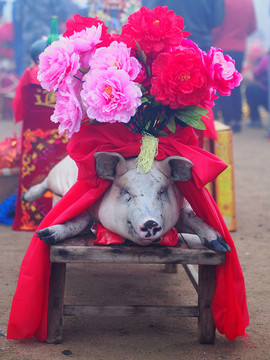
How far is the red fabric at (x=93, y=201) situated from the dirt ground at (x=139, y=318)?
0.13 metres

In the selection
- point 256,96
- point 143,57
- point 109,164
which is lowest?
point 109,164

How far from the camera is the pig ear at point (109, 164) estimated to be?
2.58 m

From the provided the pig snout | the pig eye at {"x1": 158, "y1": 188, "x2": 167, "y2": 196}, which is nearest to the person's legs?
the pig eye at {"x1": 158, "y1": 188, "x2": 167, "y2": 196}

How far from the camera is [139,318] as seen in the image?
3.05 metres

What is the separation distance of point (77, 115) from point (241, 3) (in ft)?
24.0

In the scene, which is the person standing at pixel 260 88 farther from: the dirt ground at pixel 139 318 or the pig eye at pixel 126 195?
the pig eye at pixel 126 195

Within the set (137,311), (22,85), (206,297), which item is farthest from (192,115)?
(22,85)

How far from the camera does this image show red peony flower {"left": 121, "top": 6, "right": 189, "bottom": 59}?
2617mm

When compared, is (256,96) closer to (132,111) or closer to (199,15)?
(199,15)

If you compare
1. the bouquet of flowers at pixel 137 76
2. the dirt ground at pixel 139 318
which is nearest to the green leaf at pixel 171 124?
the bouquet of flowers at pixel 137 76

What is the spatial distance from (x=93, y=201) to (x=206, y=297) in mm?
671

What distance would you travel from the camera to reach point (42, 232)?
8.41 ft

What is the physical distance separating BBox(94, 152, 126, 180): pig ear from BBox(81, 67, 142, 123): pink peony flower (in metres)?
0.16

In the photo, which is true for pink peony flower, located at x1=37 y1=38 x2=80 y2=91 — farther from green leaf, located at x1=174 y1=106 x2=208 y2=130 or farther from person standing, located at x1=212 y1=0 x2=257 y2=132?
person standing, located at x1=212 y1=0 x2=257 y2=132
